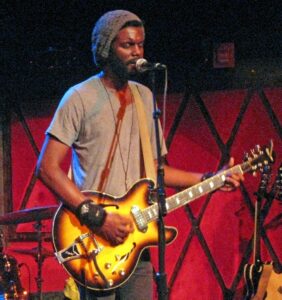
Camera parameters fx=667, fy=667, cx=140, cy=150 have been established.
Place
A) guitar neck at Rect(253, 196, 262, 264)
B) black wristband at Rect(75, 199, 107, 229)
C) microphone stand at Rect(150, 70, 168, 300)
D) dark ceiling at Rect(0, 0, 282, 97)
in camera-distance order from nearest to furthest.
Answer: microphone stand at Rect(150, 70, 168, 300) < black wristband at Rect(75, 199, 107, 229) < guitar neck at Rect(253, 196, 262, 264) < dark ceiling at Rect(0, 0, 282, 97)

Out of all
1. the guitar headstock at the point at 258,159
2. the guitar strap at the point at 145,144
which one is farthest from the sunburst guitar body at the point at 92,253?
the guitar headstock at the point at 258,159

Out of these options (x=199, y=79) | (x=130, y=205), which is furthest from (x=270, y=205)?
(x=130, y=205)

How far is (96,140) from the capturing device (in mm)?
3375

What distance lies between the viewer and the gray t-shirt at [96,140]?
3.35 metres

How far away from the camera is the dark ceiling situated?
5902 mm

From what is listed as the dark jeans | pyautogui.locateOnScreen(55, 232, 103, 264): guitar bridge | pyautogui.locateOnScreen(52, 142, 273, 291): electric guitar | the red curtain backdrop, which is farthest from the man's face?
the red curtain backdrop

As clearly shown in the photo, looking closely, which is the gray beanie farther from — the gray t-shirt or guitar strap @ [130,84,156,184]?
guitar strap @ [130,84,156,184]

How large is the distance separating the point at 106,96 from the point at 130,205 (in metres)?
0.58

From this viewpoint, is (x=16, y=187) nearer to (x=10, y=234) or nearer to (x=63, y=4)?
(x=10, y=234)

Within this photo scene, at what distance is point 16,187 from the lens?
666 cm

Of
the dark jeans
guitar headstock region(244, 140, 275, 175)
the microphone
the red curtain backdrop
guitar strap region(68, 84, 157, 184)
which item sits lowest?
the red curtain backdrop

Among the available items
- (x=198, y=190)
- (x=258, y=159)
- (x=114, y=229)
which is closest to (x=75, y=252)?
(x=114, y=229)

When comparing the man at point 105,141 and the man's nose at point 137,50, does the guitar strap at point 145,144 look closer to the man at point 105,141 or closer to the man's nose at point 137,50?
the man at point 105,141

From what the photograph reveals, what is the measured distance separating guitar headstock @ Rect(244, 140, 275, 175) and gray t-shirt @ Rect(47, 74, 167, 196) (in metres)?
0.79
